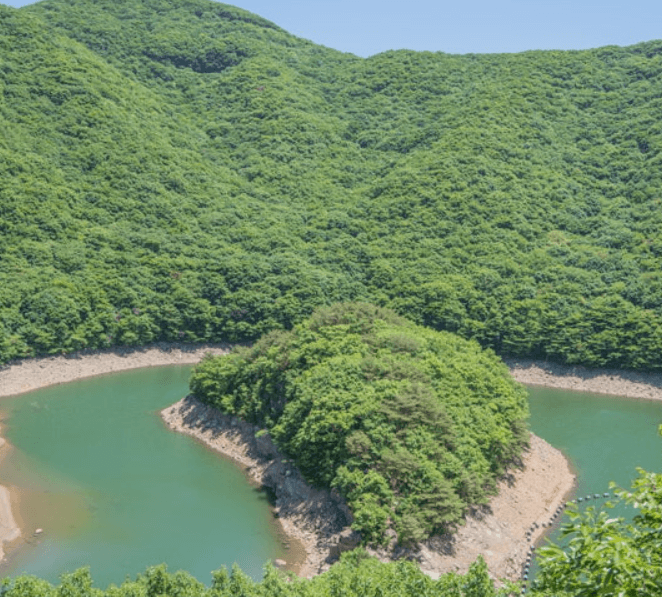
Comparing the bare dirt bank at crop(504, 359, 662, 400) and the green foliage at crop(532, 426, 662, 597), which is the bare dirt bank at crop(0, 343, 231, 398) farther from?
the green foliage at crop(532, 426, 662, 597)

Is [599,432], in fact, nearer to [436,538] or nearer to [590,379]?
[590,379]

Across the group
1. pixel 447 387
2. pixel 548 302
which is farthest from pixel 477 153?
pixel 447 387

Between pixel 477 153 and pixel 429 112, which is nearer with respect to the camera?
pixel 477 153

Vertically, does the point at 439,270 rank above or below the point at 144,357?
above

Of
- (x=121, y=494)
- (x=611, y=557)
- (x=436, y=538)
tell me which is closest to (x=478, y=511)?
(x=436, y=538)

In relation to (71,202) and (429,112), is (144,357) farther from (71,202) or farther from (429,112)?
(429,112)

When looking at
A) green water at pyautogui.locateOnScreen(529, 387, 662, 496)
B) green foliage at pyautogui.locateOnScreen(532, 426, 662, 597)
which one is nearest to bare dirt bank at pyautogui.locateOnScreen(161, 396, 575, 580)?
green water at pyautogui.locateOnScreen(529, 387, 662, 496)
